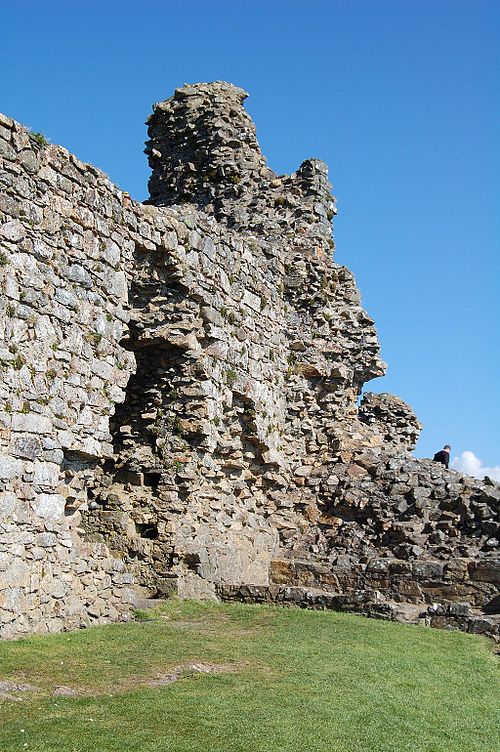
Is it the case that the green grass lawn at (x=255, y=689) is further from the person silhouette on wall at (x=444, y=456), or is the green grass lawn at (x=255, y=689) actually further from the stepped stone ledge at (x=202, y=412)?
the person silhouette on wall at (x=444, y=456)

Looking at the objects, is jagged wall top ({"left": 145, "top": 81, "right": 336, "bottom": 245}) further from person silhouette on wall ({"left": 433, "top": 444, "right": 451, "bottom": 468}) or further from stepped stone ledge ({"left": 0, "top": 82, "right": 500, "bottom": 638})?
person silhouette on wall ({"left": 433, "top": 444, "right": 451, "bottom": 468})

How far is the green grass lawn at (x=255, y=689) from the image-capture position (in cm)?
741

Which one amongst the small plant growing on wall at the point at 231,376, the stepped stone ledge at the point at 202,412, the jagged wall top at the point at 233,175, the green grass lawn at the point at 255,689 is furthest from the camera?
the jagged wall top at the point at 233,175

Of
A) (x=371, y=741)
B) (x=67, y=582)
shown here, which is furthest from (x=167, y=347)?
(x=371, y=741)

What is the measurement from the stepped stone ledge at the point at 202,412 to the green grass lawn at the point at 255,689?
1.23 m

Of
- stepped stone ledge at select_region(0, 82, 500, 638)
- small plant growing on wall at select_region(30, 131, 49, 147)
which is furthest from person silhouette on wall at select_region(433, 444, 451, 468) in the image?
small plant growing on wall at select_region(30, 131, 49, 147)

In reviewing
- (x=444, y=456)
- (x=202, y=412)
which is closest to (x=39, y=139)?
(x=202, y=412)

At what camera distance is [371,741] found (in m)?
7.78

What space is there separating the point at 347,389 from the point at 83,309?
27.4ft

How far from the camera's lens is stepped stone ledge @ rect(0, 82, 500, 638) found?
1173 cm

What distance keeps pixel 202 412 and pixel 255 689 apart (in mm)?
7076

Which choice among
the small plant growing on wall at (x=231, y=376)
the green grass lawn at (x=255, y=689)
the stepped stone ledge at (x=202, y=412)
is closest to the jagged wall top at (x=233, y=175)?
the stepped stone ledge at (x=202, y=412)

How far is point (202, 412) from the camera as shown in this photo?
615 inches

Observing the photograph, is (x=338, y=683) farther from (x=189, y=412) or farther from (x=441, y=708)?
(x=189, y=412)
